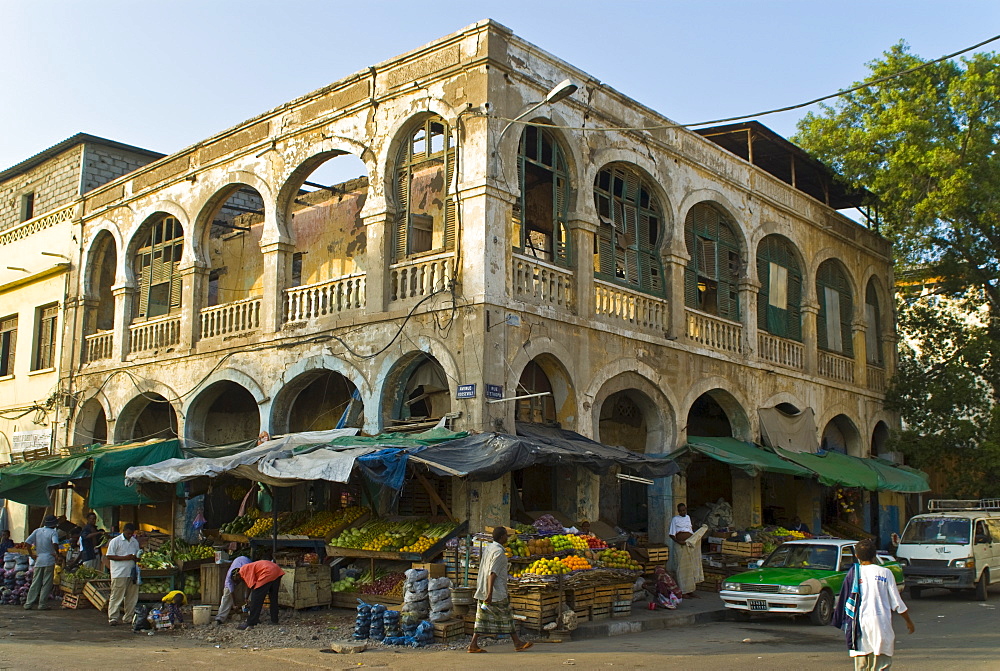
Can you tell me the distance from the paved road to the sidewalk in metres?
0.26

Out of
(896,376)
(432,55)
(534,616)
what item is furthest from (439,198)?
(896,376)

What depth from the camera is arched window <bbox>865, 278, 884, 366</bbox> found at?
26391 millimetres

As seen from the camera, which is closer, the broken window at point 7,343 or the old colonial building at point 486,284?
the old colonial building at point 486,284

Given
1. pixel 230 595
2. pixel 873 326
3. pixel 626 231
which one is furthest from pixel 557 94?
pixel 873 326

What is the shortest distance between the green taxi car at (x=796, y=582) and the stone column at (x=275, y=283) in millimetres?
9227

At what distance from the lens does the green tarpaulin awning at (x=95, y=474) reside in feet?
52.5

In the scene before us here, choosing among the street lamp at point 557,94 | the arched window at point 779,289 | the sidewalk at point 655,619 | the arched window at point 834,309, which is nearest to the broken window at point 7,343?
the street lamp at point 557,94

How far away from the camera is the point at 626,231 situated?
1820 cm

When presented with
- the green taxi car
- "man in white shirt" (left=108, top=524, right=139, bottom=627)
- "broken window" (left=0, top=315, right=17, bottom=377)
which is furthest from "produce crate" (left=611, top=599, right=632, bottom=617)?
"broken window" (left=0, top=315, right=17, bottom=377)

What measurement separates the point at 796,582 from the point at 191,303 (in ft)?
41.8

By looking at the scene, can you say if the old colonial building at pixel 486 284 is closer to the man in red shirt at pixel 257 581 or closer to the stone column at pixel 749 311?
the stone column at pixel 749 311

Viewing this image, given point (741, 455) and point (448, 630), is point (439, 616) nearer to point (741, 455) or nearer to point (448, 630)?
point (448, 630)

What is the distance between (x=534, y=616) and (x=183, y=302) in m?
11.1

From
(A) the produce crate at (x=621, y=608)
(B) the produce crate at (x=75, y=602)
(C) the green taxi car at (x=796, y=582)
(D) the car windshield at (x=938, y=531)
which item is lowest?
(B) the produce crate at (x=75, y=602)
